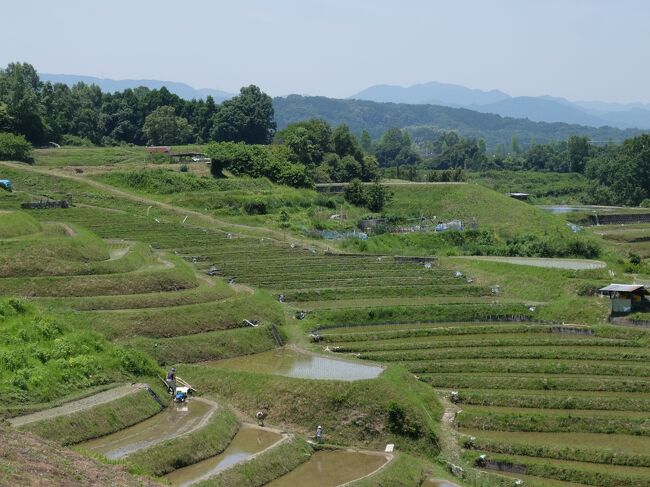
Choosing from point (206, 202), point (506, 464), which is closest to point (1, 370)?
point (506, 464)

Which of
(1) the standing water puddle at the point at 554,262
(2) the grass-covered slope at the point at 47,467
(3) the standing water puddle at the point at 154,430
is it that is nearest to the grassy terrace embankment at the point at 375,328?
(3) the standing water puddle at the point at 154,430

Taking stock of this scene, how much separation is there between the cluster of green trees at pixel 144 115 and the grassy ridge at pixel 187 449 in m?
71.3

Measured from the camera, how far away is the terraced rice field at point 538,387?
25.4 metres

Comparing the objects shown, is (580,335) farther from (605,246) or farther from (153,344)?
(605,246)

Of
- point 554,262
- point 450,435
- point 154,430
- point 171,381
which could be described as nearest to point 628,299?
point 554,262

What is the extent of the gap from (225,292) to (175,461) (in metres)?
17.9

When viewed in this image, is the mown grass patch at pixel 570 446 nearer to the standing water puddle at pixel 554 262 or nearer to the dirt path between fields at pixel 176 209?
the standing water puddle at pixel 554 262

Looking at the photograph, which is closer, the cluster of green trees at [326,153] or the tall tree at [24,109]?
the tall tree at [24,109]

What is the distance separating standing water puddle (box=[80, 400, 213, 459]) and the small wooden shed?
2061 cm

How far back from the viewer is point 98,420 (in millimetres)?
25438

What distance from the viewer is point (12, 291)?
3700 centimetres

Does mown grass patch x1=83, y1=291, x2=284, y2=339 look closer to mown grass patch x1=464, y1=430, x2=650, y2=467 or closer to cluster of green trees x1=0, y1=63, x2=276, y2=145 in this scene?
mown grass patch x1=464, y1=430, x2=650, y2=467

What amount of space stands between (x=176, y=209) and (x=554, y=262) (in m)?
28.0

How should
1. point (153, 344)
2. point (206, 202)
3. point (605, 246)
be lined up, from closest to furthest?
point (153, 344)
point (605, 246)
point (206, 202)
